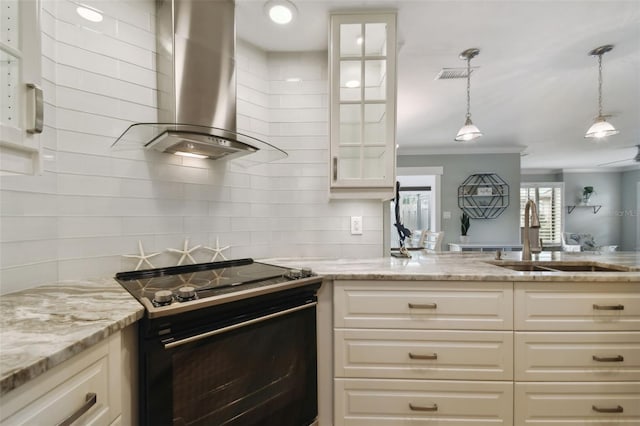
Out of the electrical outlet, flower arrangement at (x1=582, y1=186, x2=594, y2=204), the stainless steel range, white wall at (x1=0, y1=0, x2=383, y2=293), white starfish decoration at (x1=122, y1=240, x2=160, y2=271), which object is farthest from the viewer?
flower arrangement at (x1=582, y1=186, x2=594, y2=204)

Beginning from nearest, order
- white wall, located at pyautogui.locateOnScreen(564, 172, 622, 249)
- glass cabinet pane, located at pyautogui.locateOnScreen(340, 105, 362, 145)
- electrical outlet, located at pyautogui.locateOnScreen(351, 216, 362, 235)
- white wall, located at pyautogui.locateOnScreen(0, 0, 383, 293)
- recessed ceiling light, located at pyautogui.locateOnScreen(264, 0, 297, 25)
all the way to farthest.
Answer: white wall, located at pyautogui.locateOnScreen(0, 0, 383, 293), recessed ceiling light, located at pyautogui.locateOnScreen(264, 0, 297, 25), glass cabinet pane, located at pyautogui.locateOnScreen(340, 105, 362, 145), electrical outlet, located at pyautogui.locateOnScreen(351, 216, 362, 235), white wall, located at pyautogui.locateOnScreen(564, 172, 622, 249)

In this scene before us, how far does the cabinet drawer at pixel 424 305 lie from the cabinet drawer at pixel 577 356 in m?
0.16

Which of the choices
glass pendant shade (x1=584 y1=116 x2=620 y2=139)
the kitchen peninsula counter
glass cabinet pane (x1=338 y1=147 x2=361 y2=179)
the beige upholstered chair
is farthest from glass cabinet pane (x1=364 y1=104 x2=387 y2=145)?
the beige upholstered chair

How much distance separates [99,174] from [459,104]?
11.3 feet

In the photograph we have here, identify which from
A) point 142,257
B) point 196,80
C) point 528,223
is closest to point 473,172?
point 528,223

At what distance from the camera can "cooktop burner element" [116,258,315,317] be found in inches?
Result: 35.9

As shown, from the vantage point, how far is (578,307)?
1.31 metres

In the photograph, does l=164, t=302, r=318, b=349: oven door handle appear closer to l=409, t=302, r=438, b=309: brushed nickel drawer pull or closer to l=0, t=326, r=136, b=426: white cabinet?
l=0, t=326, r=136, b=426: white cabinet

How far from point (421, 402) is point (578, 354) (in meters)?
0.78

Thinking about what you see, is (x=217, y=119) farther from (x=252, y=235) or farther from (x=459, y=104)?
(x=459, y=104)

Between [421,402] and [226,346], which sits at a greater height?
[226,346]

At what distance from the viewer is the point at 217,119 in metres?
1.36

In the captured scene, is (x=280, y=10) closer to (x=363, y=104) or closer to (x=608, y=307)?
(x=363, y=104)

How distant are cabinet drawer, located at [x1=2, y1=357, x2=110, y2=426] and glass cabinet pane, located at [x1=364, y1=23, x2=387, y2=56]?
1.95 meters
